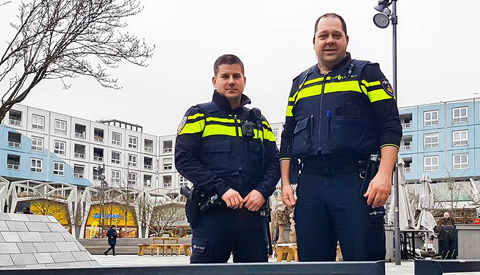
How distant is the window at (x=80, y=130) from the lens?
6957cm

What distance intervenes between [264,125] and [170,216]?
4793 cm

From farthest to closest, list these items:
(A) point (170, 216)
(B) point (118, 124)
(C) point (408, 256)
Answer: (B) point (118, 124) → (A) point (170, 216) → (C) point (408, 256)

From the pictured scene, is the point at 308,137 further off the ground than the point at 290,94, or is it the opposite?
the point at 290,94

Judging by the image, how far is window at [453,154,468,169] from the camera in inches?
2242

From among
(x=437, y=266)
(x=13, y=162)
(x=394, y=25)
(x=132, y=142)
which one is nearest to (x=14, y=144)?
(x=13, y=162)

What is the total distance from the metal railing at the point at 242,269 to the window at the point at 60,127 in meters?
67.4

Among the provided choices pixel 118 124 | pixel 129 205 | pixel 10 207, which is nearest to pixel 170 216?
pixel 129 205

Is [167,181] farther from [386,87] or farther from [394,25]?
[386,87]

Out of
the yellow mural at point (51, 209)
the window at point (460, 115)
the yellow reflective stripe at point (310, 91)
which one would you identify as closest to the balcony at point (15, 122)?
the yellow mural at point (51, 209)

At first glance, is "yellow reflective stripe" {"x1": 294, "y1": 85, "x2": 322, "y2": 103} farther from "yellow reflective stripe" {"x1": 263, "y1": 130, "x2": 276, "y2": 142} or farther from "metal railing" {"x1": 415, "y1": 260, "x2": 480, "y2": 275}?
"metal railing" {"x1": 415, "y1": 260, "x2": 480, "y2": 275}

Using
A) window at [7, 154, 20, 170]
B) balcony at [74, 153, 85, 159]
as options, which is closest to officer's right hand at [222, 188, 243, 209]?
window at [7, 154, 20, 170]

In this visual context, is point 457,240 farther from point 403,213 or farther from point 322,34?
point 322,34

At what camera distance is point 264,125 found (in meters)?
3.92

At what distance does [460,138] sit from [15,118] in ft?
147
